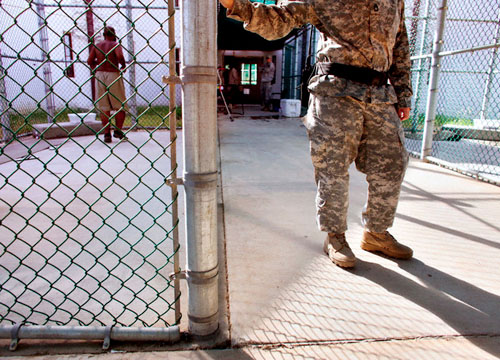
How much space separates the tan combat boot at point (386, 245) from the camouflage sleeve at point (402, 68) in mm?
776

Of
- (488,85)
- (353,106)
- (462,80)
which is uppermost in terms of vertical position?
(462,80)

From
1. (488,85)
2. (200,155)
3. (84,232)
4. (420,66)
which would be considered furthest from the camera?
A: (420,66)

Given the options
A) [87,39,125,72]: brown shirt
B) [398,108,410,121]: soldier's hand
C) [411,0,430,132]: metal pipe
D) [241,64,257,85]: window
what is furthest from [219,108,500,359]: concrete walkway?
[241,64,257,85]: window

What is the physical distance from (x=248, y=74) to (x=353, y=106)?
57.7 ft

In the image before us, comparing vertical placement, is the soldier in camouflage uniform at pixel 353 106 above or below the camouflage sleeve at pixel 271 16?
below

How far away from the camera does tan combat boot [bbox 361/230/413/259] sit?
2000 millimetres

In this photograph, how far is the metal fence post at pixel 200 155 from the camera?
110cm

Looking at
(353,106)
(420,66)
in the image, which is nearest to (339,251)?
(353,106)

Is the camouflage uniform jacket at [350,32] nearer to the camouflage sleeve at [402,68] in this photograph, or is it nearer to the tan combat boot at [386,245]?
the camouflage sleeve at [402,68]

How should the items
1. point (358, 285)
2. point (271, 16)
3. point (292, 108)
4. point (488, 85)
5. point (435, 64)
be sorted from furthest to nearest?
1. point (292, 108)
2. point (488, 85)
3. point (435, 64)
4. point (358, 285)
5. point (271, 16)

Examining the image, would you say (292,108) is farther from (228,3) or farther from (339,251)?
(228,3)

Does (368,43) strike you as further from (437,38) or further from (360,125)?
(437,38)

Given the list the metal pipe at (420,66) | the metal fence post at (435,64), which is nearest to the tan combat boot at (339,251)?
the metal fence post at (435,64)

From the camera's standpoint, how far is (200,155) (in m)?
1.18
